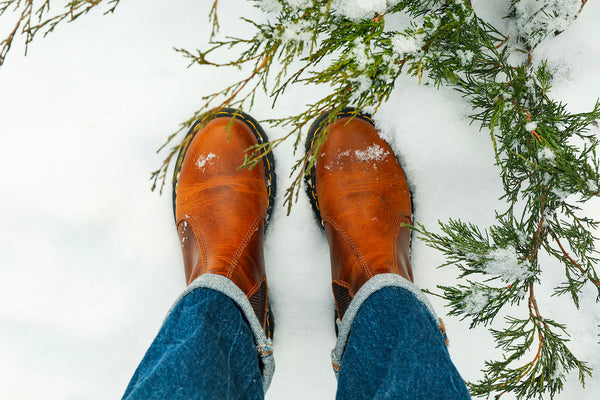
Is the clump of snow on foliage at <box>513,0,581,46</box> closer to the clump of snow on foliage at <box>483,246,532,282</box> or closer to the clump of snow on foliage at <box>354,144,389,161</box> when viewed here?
the clump of snow on foliage at <box>354,144,389,161</box>

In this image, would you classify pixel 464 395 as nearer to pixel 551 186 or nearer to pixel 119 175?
pixel 551 186

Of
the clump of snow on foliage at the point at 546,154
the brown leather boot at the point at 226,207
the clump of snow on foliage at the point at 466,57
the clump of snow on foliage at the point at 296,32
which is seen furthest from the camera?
the brown leather boot at the point at 226,207

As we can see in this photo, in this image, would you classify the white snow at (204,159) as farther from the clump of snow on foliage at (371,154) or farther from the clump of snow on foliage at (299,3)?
the clump of snow on foliage at (299,3)

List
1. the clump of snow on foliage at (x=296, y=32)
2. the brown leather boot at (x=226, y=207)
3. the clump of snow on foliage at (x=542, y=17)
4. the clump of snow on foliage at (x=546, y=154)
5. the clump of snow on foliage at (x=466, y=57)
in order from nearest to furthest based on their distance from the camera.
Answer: the clump of snow on foliage at (x=296, y=32)
the clump of snow on foliage at (x=546, y=154)
the clump of snow on foliage at (x=466, y=57)
the clump of snow on foliage at (x=542, y=17)
the brown leather boot at (x=226, y=207)

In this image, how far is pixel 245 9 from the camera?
5.46 feet

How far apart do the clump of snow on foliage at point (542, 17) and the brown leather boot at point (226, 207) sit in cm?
107

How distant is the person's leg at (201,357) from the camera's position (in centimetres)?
95

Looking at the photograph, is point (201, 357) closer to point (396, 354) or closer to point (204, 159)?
point (396, 354)

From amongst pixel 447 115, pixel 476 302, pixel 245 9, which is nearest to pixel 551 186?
pixel 476 302

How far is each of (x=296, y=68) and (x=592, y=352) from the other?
1.71 metres

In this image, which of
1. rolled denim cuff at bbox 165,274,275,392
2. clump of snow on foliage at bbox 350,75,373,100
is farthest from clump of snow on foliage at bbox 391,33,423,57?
rolled denim cuff at bbox 165,274,275,392

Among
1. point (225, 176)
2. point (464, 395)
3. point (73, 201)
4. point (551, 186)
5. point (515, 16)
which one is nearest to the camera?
point (464, 395)

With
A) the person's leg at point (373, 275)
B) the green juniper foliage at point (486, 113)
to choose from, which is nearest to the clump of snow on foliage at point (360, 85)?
the green juniper foliage at point (486, 113)

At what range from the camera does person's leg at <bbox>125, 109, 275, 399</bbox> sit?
99 centimetres
